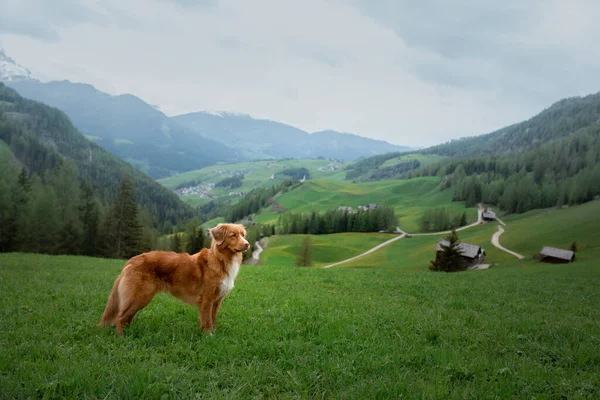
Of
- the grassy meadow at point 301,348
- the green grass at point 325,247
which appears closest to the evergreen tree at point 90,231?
the green grass at point 325,247

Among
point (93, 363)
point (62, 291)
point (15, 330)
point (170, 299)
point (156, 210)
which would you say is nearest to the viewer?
point (93, 363)

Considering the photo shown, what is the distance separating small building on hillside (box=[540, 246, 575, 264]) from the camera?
4947 cm

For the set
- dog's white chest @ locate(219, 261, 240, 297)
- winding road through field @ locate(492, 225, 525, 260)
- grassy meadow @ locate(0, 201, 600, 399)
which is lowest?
winding road through field @ locate(492, 225, 525, 260)

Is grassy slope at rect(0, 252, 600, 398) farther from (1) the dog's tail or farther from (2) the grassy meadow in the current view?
(1) the dog's tail

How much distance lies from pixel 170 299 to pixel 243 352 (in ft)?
18.1

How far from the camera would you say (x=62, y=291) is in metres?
11.5

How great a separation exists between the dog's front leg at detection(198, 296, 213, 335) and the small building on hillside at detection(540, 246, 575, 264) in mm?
62143

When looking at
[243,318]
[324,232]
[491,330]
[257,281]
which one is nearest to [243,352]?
[243,318]

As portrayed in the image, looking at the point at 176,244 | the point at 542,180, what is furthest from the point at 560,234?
the point at 542,180

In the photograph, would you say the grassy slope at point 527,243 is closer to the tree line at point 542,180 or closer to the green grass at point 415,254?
the green grass at point 415,254

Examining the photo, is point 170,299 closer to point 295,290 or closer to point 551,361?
point 295,290

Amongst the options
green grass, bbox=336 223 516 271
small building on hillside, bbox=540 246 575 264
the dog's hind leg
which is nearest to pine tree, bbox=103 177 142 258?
green grass, bbox=336 223 516 271

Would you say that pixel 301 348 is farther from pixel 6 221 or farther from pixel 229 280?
pixel 6 221

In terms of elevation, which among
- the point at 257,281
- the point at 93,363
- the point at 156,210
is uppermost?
the point at 93,363
